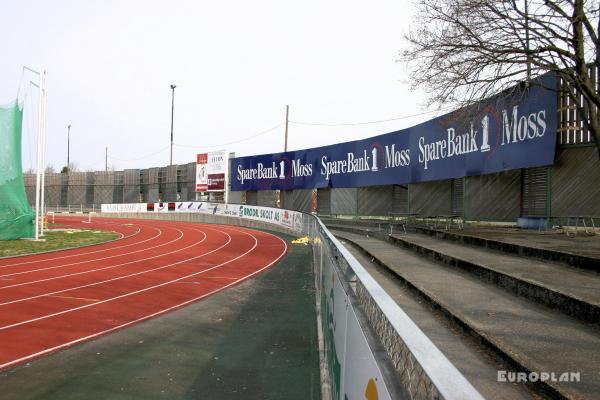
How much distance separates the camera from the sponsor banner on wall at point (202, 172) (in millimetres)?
42312

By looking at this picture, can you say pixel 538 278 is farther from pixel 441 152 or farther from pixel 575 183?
pixel 441 152

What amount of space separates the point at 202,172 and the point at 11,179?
913 inches

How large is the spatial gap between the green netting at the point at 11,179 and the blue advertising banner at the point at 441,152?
18.4 metres

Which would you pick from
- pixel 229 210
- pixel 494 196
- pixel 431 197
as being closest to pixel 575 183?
pixel 494 196

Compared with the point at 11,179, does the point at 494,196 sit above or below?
below

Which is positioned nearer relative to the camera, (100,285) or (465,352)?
(465,352)

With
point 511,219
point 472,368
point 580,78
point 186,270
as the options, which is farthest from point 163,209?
point 472,368

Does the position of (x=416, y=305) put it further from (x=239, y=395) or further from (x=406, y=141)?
(x=406, y=141)

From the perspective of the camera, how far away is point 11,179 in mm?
Answer: 19781

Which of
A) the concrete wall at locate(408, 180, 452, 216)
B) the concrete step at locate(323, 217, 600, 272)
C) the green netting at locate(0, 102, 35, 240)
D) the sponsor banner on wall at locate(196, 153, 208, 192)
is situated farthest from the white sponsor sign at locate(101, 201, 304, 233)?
the green netting at locate(0, 102, 35, 240)

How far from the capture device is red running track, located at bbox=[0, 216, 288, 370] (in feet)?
23.6

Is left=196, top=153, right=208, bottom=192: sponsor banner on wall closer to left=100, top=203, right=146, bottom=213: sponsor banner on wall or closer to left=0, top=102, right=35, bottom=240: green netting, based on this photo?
left=100, top=203, right=146, bottom=213: sponsor banner on wall

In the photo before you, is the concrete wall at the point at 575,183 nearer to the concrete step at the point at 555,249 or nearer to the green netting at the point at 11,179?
the concrete step at the point at 555,249

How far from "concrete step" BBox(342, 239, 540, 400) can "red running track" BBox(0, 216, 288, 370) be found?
4982 mm
